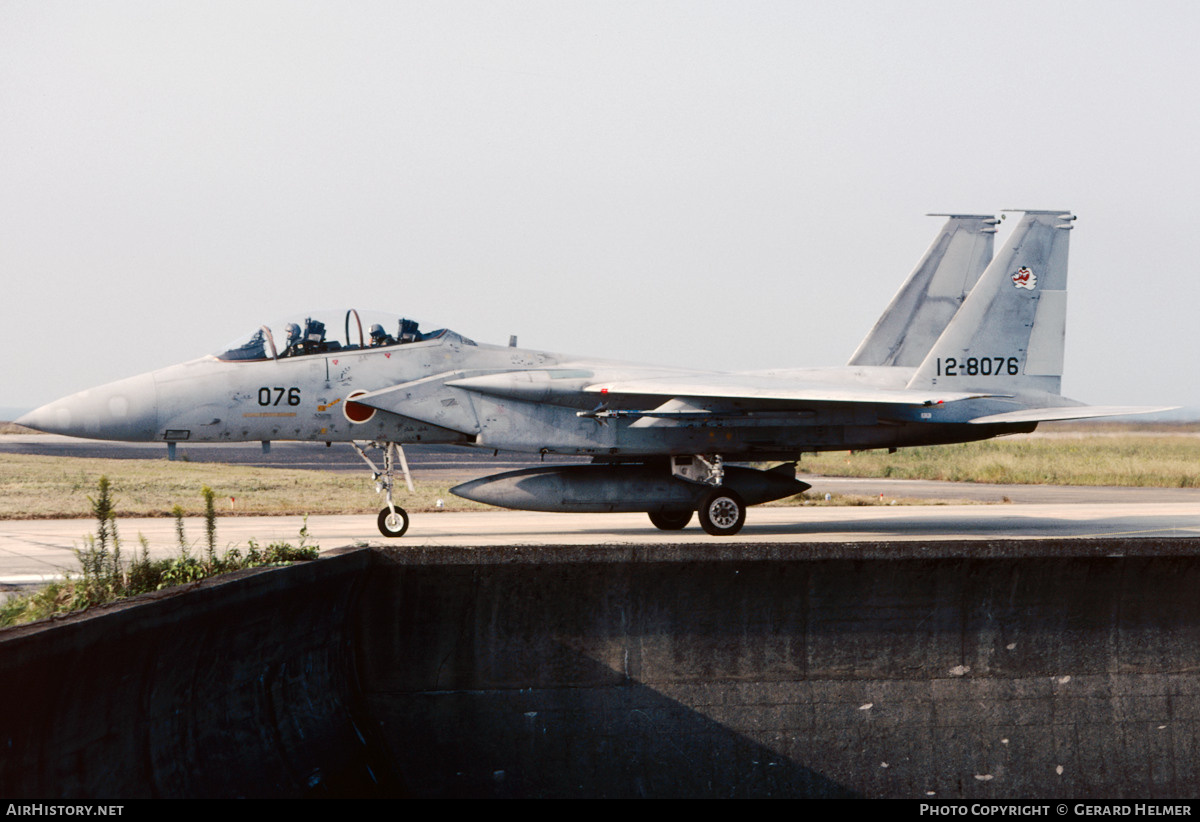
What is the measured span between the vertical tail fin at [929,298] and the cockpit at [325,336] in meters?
8.54

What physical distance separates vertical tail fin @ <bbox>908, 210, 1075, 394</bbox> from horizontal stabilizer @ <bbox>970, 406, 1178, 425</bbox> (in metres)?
0.93

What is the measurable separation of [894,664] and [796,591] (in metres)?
0.82

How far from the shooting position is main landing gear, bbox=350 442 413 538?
13820mm

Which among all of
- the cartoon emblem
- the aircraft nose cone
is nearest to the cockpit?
the aircraft nose cone

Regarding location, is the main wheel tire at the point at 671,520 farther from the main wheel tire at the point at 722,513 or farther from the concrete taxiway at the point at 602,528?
the main wheel tire at the point at 722,513

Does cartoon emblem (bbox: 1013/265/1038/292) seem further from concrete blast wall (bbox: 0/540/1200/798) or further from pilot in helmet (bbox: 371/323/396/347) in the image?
concrete blast wall (bbox: 0/540/1200/798)

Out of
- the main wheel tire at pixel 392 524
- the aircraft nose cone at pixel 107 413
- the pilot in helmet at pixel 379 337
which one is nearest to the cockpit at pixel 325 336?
the pilot in helmet at pixel 379 337

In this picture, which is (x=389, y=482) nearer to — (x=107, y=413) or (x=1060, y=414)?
(x=107, y=413)

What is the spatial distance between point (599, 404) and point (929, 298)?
7313 mm

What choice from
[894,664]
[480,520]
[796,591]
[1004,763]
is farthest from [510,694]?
[480,520]

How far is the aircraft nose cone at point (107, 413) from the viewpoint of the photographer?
13.0 meters

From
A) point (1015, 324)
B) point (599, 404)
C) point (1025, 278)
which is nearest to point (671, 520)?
point (599, 404)

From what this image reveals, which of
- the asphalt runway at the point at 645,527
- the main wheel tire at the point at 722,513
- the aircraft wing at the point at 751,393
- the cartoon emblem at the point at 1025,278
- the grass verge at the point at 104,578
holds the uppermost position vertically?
the cartoon emblem at the point at 1025,278

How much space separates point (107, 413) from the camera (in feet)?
43.1
